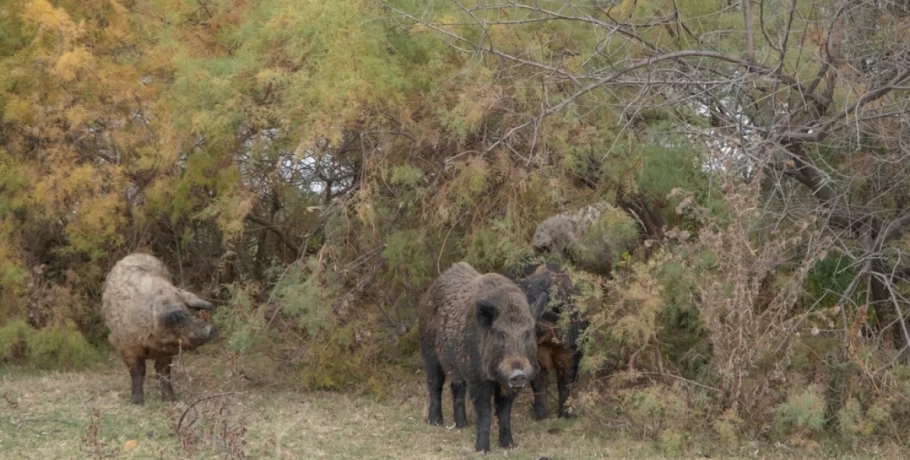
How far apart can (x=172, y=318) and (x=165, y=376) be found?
50 cm

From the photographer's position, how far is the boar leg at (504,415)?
8.33 m

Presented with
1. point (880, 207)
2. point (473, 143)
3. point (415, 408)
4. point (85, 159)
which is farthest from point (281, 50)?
point (880, 207)

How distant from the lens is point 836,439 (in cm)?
836

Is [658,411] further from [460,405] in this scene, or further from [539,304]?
[460,405]

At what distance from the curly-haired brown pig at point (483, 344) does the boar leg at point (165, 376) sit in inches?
92.5

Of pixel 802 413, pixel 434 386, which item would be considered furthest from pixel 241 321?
pixel 802 413

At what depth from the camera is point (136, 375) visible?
33.1ft

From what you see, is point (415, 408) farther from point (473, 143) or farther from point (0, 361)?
point (0, 361)

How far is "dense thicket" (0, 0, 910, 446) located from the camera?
8523mm

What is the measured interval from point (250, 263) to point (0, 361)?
9.38ft

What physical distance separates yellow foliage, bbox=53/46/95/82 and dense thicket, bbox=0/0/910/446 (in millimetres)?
35

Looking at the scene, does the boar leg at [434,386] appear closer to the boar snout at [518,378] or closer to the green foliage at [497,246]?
the green foliage at [497,246]

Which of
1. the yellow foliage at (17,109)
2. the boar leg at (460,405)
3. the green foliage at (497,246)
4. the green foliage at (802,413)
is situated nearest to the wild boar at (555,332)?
the green foliage at (497,246)

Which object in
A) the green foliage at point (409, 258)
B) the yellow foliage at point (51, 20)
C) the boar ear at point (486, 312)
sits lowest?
the boar ear at point (486, 312)
